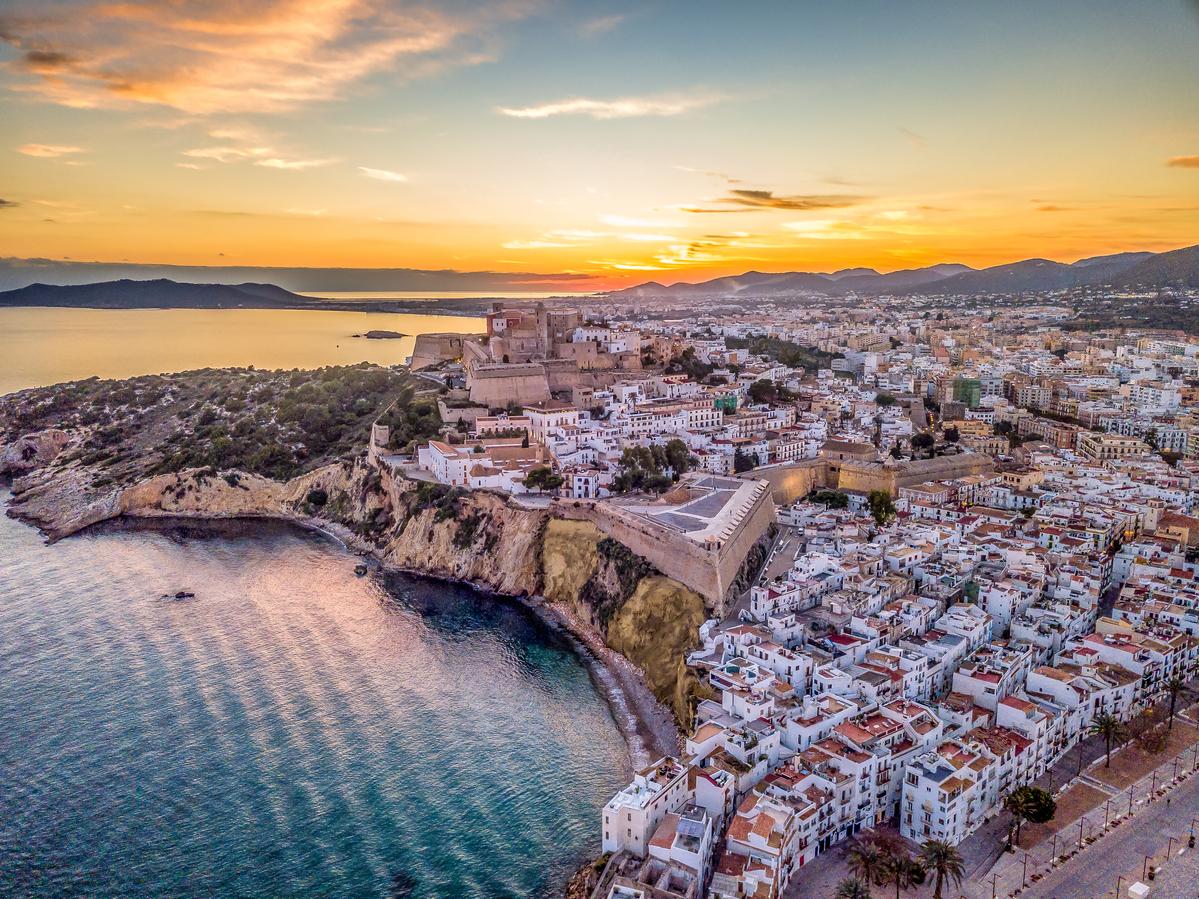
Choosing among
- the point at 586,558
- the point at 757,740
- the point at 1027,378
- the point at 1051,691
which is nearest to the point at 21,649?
the point at 586,558

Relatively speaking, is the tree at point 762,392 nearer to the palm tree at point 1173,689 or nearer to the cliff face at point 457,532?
the cliff face at point 457,532

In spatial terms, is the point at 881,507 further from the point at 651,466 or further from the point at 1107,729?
the point at 1107,729

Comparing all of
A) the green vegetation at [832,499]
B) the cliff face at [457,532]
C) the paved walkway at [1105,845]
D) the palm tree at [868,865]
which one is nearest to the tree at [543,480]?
the cliff face at [457,532]

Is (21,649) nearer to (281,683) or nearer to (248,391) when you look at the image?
(281,683)

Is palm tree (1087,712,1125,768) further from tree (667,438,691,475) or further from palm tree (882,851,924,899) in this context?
tree (667,438,691,475)

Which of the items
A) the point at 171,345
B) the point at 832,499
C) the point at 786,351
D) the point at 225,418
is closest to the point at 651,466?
the point at 832,499

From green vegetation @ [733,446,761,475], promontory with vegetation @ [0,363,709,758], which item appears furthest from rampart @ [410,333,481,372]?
green vegetation @ [733,446,761,475]
